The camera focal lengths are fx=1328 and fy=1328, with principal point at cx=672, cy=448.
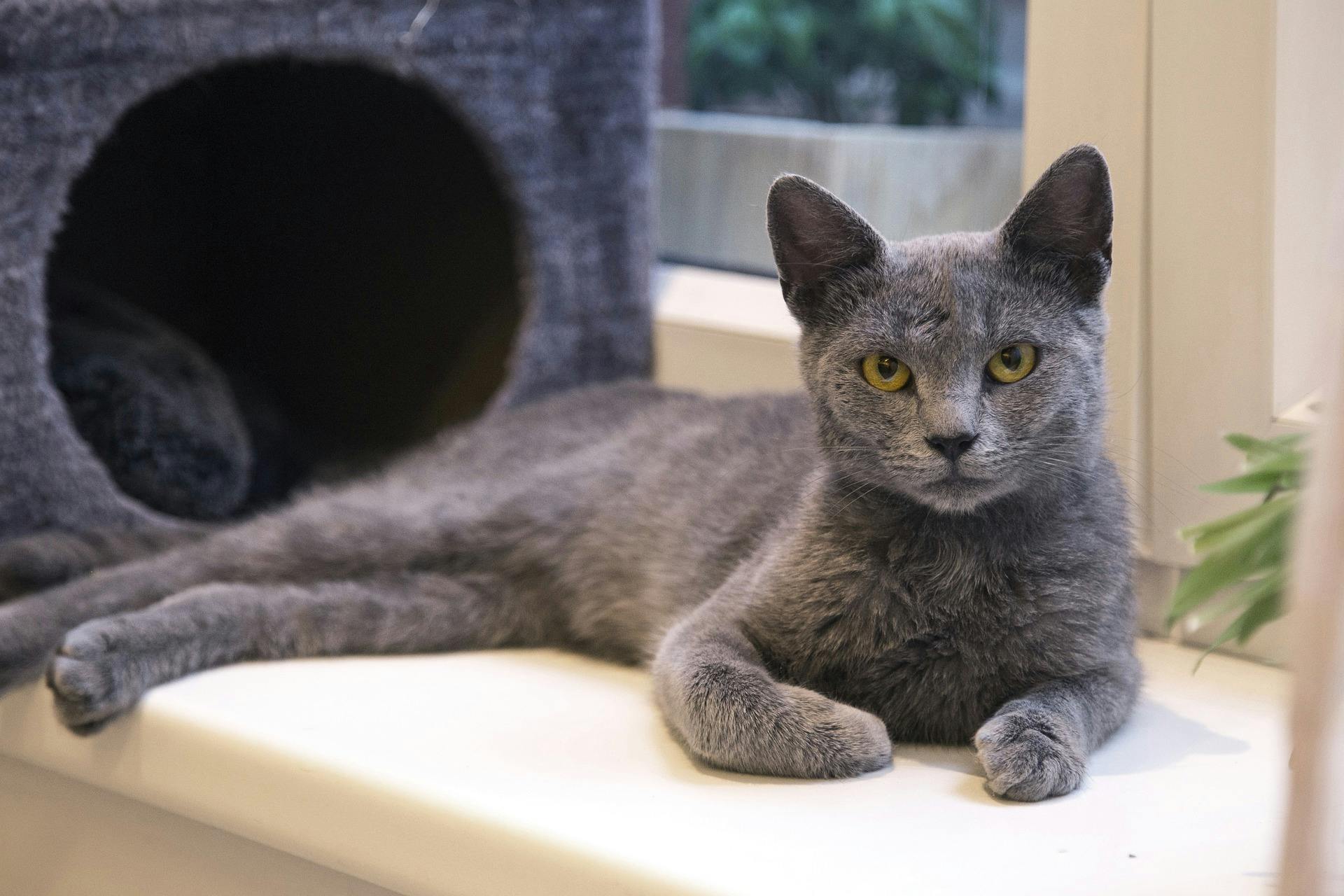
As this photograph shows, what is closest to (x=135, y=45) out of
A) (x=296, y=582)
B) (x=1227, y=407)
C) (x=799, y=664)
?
(x=296, y=582)

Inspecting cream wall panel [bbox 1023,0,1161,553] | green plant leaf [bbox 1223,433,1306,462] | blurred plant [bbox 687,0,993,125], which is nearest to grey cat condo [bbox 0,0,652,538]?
blurred plant [bbox 687,0,993,125]

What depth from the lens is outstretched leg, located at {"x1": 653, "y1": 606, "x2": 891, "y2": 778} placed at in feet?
3.27

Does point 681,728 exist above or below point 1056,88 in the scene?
below

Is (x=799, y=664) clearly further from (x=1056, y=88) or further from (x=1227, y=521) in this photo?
(x=1056, y=88)

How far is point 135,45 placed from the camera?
144 cm

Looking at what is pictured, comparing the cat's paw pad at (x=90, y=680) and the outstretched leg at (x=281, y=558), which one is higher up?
the outstretched leg at (x=281, y=558)

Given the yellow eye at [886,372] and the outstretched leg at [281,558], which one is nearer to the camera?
the yellow eye at [886,372]

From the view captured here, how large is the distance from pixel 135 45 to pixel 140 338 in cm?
45

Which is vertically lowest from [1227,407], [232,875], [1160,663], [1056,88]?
[232,875]

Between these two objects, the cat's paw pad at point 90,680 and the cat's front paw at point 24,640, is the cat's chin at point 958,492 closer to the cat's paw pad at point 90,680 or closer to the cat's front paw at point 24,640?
the cat's paw pad at point 90,680

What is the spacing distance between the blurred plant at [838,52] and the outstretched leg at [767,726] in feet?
3.52

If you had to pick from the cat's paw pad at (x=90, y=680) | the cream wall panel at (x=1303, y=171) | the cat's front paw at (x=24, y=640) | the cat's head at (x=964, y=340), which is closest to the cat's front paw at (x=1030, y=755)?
the cat's head at (x=964, y=340)

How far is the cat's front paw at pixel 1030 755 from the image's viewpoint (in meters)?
0.96

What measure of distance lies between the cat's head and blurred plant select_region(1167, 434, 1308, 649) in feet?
0.56
